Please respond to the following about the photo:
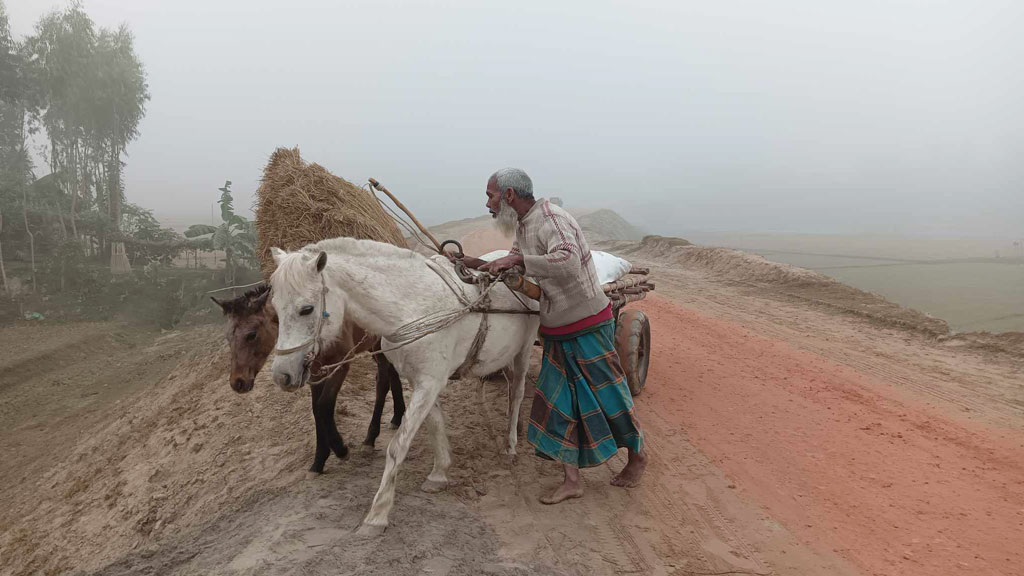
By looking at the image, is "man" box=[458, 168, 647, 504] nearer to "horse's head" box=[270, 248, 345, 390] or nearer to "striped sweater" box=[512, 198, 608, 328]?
"striped sweater" box=[512, 198, 608, 328]

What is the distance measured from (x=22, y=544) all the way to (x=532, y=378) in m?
5.30

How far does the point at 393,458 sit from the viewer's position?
2.99 metres

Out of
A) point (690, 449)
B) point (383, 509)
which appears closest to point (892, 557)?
point (690, 449)

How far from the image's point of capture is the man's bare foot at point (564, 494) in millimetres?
3562

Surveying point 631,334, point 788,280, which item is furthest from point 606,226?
point 631,334

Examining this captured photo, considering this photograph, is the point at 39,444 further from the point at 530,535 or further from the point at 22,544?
the point at 530,535

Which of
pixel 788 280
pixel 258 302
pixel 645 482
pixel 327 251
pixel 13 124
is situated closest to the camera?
pixel 327 251

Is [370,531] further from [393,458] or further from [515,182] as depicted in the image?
[515,182]

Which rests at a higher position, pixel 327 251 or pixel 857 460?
pixel 327 251

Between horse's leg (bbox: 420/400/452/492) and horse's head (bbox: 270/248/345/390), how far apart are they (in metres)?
1.03

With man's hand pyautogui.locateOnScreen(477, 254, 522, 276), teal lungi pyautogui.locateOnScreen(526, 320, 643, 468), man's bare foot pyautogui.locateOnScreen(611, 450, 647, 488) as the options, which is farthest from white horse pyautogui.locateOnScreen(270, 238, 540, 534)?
man's bare foot pyautogui.locateOnScreen(611, 450, 647, 488)

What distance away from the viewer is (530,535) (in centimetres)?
323

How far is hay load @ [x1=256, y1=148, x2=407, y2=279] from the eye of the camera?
448cm

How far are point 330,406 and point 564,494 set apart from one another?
1783mm
